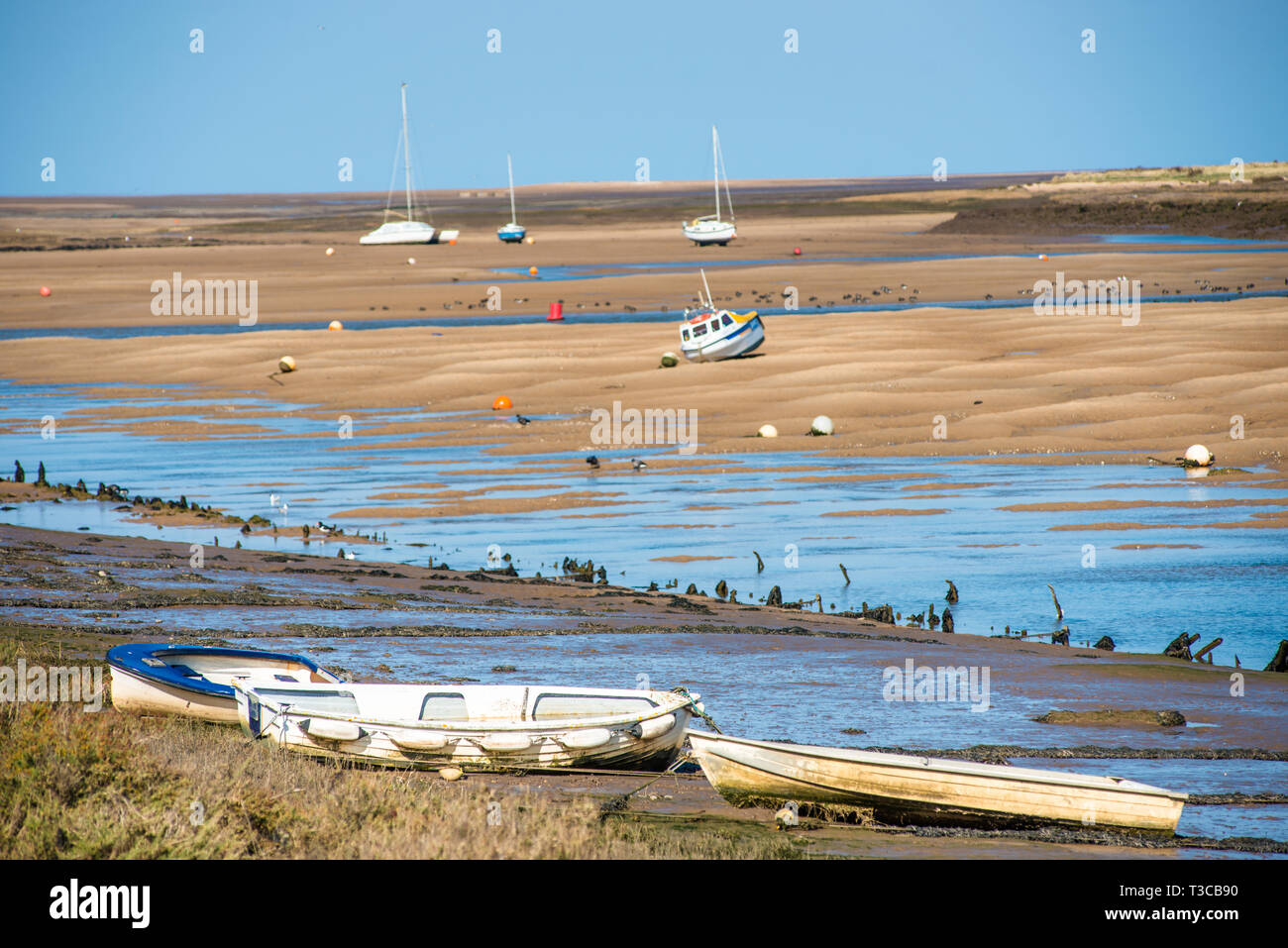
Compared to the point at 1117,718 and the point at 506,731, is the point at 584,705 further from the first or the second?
the point at 1117,718

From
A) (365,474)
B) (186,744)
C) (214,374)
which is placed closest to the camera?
(186,744)

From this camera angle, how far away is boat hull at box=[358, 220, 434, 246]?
10956cm

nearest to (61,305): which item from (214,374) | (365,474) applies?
(214,374)

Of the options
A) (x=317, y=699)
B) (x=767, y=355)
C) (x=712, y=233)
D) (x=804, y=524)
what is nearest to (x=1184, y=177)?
(x=712, y=233)

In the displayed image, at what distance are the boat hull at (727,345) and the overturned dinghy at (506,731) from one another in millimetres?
30330

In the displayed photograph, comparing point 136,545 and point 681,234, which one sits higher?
point 681,234

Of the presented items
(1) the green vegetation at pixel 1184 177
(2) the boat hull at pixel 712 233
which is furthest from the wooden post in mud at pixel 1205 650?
(1) the green vegetation at pixel 1184 177

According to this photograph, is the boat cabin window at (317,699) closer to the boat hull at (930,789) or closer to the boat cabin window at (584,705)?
the boat cabin window at (584,705)

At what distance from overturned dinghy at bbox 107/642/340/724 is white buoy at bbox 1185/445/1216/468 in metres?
21.7

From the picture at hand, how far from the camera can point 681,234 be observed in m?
112

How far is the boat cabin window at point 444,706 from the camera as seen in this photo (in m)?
12.6

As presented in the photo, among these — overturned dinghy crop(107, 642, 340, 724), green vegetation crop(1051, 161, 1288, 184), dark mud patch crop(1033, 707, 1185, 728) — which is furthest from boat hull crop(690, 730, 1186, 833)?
green vegetation crop(1051, 161, 1288, 184)

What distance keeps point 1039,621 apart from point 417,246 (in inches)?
3712
